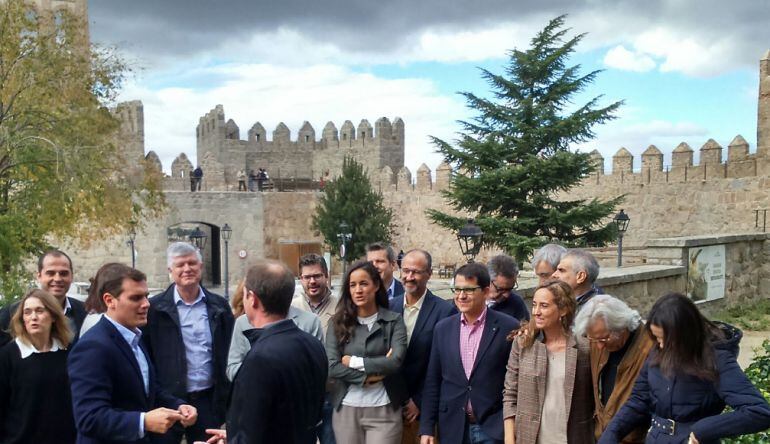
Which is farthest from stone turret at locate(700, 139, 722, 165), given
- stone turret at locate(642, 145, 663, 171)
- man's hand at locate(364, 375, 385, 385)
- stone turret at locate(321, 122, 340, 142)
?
stone turret at locate(321, 122, 340, 142)

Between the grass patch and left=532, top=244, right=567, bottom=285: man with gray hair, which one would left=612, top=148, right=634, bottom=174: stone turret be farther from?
left=532, top=244, right=567, bottom=285: man with gray hair

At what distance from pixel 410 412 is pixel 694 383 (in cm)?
170

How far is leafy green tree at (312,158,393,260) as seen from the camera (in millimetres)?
25594

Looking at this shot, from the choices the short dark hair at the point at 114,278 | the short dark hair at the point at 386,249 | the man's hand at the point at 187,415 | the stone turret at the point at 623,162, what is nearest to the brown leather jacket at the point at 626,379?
the short dark hair at the point at 386,249

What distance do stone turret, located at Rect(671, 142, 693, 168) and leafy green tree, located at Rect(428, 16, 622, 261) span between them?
3036mm

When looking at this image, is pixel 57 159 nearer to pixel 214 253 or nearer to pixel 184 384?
pixel 184 384

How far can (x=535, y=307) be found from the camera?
11.3ft

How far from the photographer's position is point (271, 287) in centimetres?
264

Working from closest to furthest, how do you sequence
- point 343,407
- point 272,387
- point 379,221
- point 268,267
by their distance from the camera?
point 272,387, point 268,267, point 343,407, point 379,221

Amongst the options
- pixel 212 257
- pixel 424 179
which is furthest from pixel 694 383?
pixel 212 257

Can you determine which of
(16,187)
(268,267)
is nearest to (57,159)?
(16,187)

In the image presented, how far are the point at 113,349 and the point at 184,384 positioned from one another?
44.1 inches

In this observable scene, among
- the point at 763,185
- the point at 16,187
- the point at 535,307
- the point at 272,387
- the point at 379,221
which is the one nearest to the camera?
the point at 272,387

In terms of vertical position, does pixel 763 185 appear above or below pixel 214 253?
above
